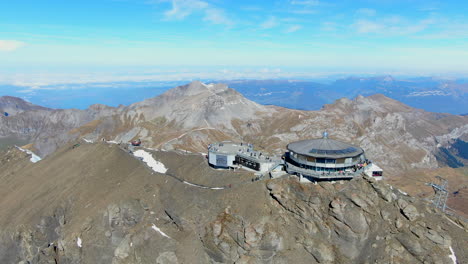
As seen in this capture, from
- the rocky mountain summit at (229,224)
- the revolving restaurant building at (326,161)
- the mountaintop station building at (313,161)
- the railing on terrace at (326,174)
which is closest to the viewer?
the rocky mountain summit at (229,224)

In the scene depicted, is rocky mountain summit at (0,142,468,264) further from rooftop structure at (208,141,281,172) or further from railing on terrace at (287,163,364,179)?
rooftop structure at (208,141,281,172)

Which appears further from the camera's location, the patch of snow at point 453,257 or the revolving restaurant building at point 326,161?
the revolving restaurant building at point 326,161

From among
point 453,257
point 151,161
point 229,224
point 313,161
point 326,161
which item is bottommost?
point 453,257

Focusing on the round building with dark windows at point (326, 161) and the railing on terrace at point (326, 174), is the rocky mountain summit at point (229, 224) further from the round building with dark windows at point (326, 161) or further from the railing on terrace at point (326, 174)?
the round building with dark windows at point (326, 161)

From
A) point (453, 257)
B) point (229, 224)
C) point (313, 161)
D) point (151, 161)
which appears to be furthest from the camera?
point (151, 161)

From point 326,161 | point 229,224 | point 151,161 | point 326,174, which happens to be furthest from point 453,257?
point 151,161

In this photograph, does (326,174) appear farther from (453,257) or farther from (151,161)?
(151,161)

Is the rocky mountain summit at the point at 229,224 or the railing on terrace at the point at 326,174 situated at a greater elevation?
the railing on terrace at the point at 326,174

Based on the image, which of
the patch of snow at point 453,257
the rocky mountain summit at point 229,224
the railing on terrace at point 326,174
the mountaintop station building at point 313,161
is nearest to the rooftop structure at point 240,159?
the mountaintop station building at point 313,161
